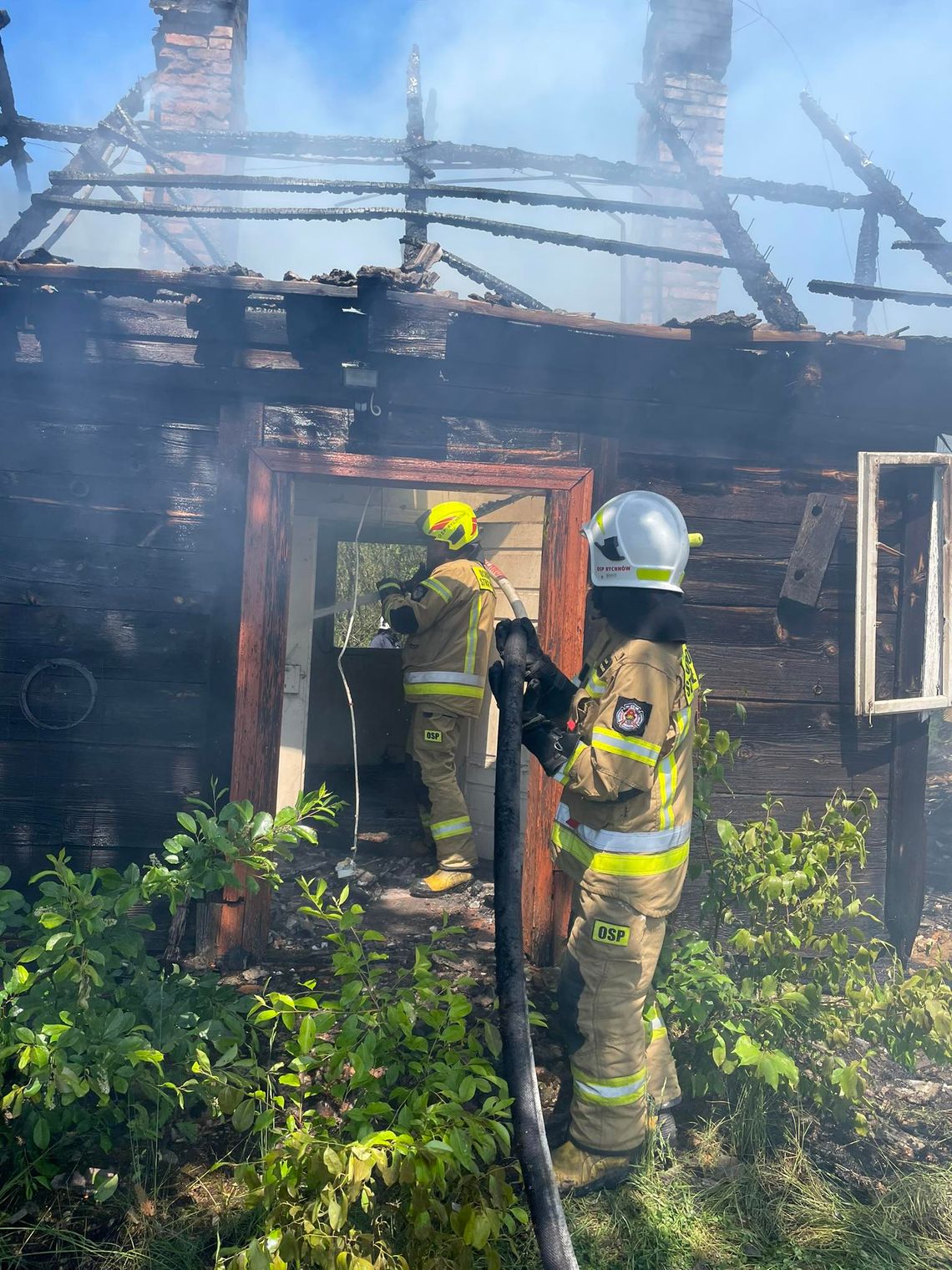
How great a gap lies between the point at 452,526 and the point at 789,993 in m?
3.52

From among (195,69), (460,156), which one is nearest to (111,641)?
(460,156)

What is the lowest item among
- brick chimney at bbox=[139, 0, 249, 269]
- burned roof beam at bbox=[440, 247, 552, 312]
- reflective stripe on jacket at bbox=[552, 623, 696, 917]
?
reflective stripe on jacket at bbox=[552, 623, 696, 917]

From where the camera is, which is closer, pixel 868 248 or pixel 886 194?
pixel 886 194

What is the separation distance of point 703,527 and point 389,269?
7.00ft

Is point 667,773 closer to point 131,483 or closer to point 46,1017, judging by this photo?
point 46,1017

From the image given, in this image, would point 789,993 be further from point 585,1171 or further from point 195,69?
point 195,69

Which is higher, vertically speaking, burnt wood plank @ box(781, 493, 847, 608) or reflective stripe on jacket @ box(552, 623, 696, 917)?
burnt wood plank @ box(781, 493, 847, 608)

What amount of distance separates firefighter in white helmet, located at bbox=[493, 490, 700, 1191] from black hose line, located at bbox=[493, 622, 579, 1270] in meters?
0.16

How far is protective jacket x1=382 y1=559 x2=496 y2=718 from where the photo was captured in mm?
5730

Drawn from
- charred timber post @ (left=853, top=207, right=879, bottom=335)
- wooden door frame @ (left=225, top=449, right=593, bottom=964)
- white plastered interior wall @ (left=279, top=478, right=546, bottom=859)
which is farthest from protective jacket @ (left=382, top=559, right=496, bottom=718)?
charred timber post @ (left=853, top=207, right=879, bottom=335)

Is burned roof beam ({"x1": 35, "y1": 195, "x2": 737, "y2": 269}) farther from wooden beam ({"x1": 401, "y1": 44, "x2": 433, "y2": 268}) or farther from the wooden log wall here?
the wooden log wall

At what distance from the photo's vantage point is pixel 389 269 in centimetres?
389

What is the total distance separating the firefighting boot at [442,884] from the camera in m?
5.48

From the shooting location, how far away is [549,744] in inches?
120
